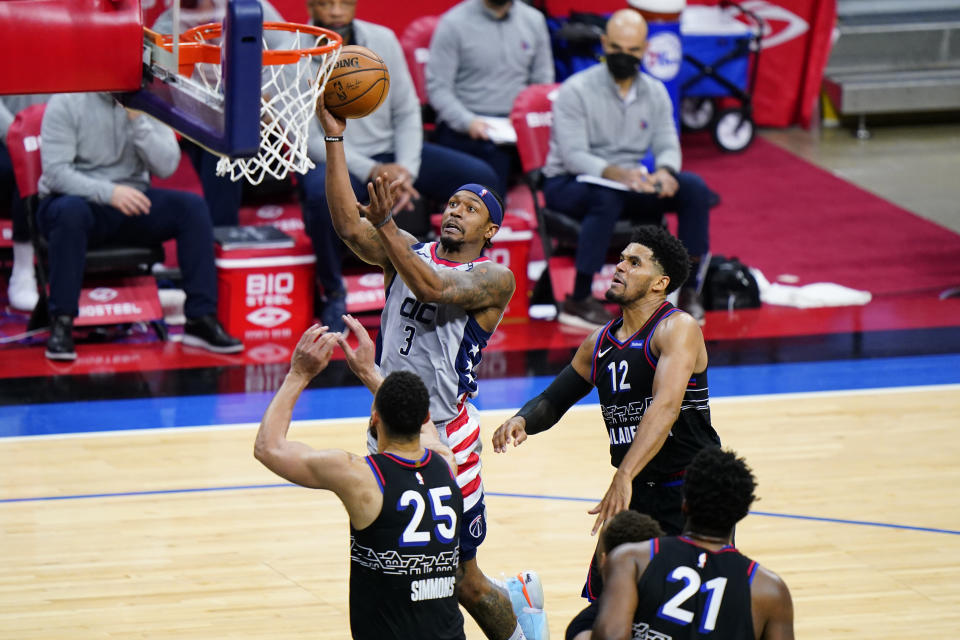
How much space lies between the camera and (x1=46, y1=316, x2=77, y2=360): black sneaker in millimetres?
8461

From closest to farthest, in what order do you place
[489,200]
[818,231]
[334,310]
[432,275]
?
[432,275], [489,200], [334,310], [818,231]

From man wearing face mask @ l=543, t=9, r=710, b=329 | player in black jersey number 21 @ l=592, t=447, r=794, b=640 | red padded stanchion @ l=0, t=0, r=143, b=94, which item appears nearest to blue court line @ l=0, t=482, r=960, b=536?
red padded stanchion @ l=0, t=0, r=143, b=94

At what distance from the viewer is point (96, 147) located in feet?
27.8

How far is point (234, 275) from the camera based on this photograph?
9023mm

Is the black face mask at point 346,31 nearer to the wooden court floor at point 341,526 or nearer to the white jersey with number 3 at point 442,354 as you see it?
the wooden court floor at point 341,526

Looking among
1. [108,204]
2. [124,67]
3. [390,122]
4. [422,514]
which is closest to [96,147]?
[108,204]

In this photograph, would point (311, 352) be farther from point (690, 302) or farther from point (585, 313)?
point (690, 302)

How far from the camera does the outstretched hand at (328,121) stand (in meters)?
5.18

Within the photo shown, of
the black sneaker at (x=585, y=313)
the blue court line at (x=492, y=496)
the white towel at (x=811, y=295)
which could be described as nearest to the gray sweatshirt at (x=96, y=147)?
the blue court line at (x=492, y=496)

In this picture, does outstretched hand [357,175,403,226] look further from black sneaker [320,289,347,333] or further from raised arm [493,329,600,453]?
black sneaker [320,289,347,333]

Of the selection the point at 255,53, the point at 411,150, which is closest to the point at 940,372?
the point at 411,150

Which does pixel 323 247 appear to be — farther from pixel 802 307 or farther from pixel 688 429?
pixel 688 429

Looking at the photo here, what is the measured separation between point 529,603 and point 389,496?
1587mm

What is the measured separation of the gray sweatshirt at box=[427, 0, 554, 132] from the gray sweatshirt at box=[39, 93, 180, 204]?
7.37 ft
